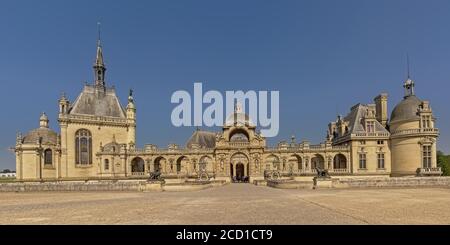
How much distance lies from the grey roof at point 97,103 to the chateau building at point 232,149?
0.20m

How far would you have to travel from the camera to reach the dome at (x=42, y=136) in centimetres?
5644

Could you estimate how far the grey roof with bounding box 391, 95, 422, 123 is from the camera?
5059 centimetres

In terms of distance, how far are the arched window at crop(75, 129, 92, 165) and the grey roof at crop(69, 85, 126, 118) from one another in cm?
445

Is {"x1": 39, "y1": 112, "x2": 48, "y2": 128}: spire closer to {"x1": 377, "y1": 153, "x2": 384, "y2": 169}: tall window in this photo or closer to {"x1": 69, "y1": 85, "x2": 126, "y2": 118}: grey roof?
{"x1": 69, "y1": 85, "x2": 126, "y2": 118}: grey roof

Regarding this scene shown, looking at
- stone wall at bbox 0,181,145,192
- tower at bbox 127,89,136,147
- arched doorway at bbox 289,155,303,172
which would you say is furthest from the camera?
tower at bbox 127,89,136,147

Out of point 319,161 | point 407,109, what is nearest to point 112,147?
point 319,161

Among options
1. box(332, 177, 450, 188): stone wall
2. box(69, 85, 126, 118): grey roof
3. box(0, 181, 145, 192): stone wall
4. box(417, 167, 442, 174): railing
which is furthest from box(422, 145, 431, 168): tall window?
box(69, 85, 126, 118): grey roof

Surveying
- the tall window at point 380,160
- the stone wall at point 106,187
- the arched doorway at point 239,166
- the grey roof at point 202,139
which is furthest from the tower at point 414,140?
the grey roof at point 202,139

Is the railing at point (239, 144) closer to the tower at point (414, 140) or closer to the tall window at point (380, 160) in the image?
the tall window at point (380, 160)

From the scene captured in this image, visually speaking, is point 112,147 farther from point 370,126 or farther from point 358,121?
point 370,126
